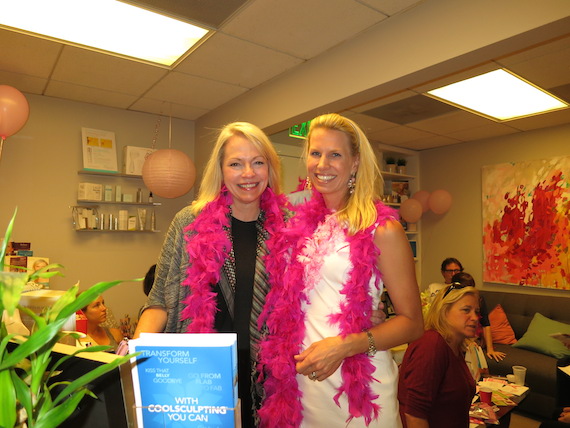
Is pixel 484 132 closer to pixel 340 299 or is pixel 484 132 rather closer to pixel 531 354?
pixel 531 354

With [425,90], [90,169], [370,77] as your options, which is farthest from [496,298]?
[90,169]

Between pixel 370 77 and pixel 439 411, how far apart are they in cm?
223

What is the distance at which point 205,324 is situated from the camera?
1.45 m

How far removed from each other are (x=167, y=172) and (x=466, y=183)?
442cm

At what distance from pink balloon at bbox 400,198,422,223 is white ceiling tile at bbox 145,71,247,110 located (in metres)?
3.21

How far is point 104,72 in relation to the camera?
12.5 ft

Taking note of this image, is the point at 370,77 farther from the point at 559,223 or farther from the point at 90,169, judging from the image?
the point at 559,223

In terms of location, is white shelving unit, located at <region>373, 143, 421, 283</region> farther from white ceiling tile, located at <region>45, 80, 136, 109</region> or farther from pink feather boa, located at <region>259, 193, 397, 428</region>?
pink feather boa, located at <region>259, 193, 397, 428</region>

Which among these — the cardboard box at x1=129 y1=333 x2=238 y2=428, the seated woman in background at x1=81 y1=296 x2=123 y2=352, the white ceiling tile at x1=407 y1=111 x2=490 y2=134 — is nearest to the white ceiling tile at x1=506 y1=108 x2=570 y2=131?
the white ceiling tile at x1=407 y1=111 x2=490 y2=134

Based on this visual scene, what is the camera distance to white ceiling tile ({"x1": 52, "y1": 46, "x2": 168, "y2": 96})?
3.49 m

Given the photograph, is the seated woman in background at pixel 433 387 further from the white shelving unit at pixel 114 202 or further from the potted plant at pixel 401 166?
the potted plant at pixel 401 166

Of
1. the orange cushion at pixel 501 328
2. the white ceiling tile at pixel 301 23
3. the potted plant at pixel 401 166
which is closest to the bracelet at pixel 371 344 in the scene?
the white ceiling tile at pixel 301 23

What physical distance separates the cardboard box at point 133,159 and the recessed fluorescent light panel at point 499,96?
10.9 feet

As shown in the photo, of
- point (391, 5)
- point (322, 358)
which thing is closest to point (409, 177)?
point (391, 5)
